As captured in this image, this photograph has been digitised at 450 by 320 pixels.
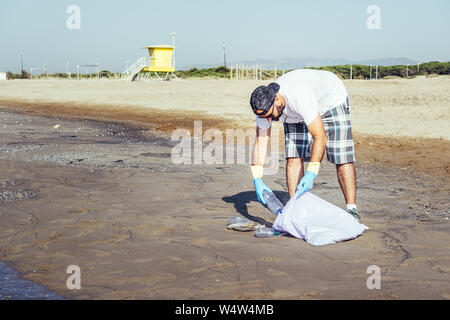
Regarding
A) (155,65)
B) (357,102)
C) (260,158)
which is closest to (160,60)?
(155,65)

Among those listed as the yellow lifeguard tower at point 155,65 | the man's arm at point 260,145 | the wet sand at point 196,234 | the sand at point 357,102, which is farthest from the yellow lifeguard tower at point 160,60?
the man's arm at point 260,145

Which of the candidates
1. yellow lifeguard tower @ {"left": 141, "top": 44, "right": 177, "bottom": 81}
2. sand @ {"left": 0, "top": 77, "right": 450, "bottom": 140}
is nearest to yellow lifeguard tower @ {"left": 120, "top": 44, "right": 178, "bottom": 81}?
yellow lifeguard tower @ {"left": 141, "top": 44, "right": 177, "bottom": 81}

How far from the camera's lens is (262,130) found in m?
4.43

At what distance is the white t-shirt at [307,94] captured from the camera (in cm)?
385

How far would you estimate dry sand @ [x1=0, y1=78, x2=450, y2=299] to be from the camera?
3.21 metres

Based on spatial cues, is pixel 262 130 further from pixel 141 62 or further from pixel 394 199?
pixel 141 62

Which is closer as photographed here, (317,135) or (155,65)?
→ (317,135)

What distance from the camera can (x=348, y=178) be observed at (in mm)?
4379

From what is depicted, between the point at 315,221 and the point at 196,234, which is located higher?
the point at 315,221

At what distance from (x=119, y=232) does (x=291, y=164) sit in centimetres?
155

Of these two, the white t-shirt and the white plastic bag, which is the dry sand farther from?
the white t-shirt

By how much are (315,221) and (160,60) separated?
117ft

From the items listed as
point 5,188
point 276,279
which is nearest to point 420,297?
point 276,279

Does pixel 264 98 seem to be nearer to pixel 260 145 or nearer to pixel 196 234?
pixel 260 145
